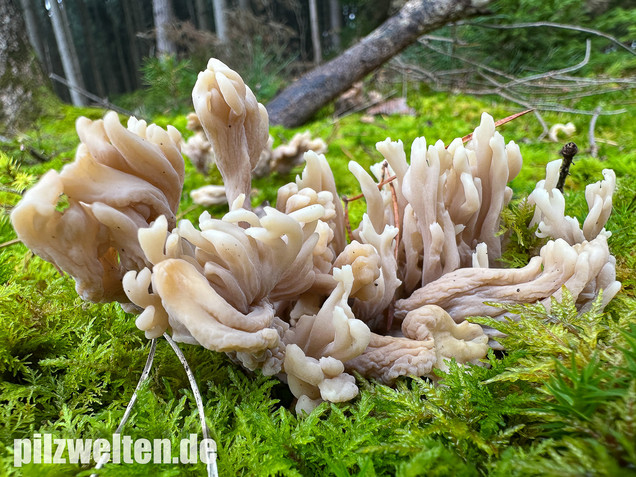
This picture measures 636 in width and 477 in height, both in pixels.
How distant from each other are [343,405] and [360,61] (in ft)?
15.9

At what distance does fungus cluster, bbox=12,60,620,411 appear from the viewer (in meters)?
1.07

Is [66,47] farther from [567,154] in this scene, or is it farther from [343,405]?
[343,405]

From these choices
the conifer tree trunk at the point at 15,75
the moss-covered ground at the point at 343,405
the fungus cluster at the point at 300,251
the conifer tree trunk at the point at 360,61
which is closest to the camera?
the moss-covered ground at the point at 343,405

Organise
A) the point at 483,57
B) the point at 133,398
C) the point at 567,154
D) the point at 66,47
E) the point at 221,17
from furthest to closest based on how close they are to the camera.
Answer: the point at 66,47 → the point at 221,17 → the point at 483,57 → the point at 567,154 → the point at 133,398

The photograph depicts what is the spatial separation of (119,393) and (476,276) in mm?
1238

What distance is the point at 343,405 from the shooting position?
1.27m

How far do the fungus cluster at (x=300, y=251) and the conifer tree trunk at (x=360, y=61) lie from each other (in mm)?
3593

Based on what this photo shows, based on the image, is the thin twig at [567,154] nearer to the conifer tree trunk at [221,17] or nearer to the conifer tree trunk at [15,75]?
the conifer tree trunk at [15,75]

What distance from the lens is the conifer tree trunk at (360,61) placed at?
5.09 m

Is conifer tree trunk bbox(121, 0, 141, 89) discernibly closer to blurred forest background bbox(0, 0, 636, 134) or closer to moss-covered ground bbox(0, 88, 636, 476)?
blurred forest background bbox(0, 0, 636, 134)

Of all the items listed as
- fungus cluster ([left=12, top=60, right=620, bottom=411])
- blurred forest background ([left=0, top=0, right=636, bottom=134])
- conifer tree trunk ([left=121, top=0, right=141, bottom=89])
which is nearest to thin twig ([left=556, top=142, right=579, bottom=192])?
fungus cluster ([left=12, top=60, right=620, bottom=411])

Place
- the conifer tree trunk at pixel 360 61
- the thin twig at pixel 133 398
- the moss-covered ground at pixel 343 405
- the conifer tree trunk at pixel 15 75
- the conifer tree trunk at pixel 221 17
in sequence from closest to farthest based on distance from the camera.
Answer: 1. the moss-covered ground at pixel 343 405
2. the thin twig at pixel 133 398
3. the conifer tree trunk at pixel 360 61
4. the conifer tree trunk at pixel 15 75
5. the conifer tree trunk at pixel 221 17

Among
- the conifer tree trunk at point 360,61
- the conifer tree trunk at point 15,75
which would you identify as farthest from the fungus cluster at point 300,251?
the conifer tree trunk at point 15,75

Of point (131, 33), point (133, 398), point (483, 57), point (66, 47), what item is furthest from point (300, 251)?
point (131, 33)
